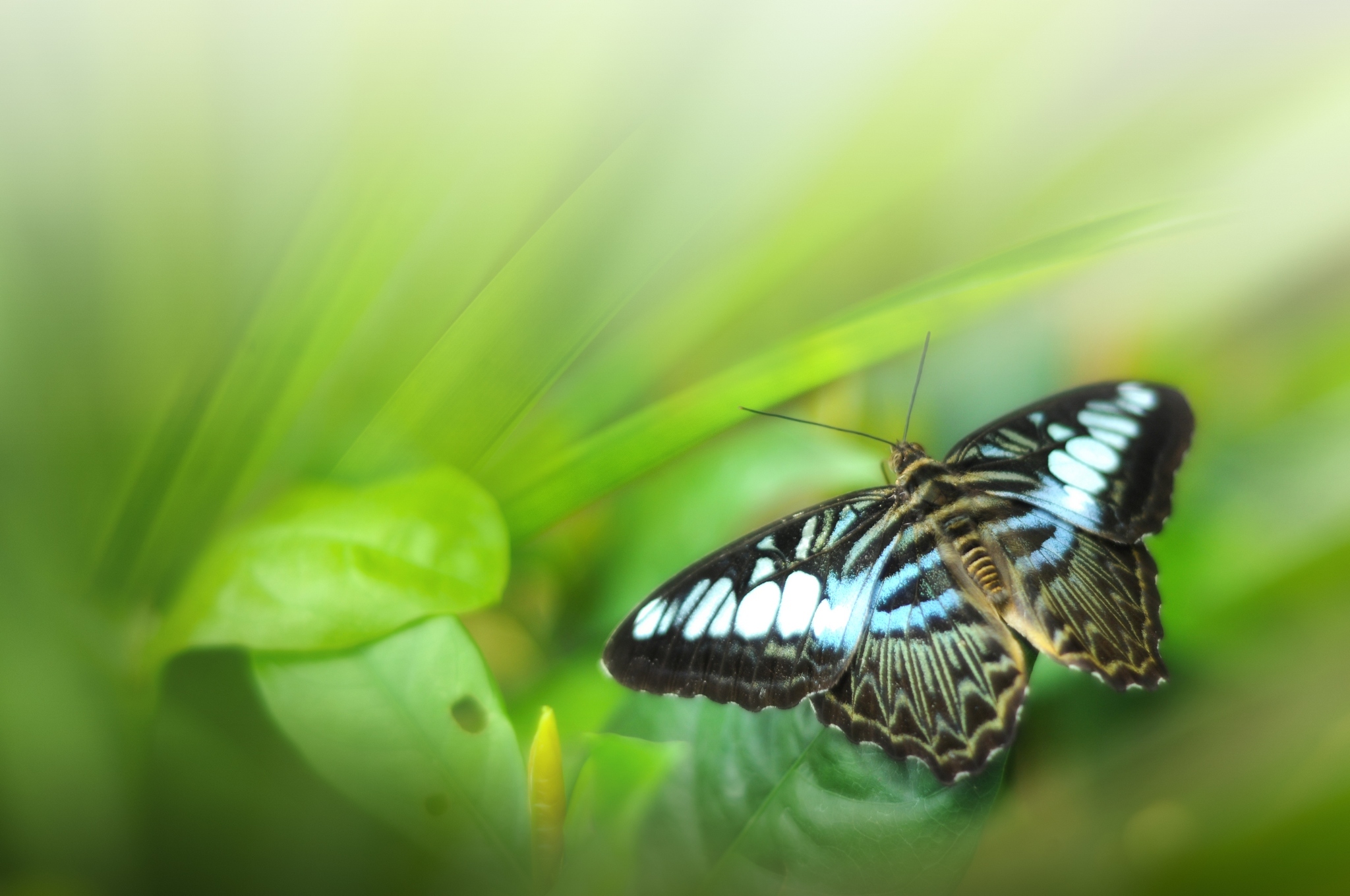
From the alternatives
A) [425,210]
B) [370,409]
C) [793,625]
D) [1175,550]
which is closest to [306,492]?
[370,409]

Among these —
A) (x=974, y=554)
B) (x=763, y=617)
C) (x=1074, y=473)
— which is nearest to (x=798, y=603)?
(x=763, y=617)

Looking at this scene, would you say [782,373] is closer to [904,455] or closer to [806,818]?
[904,455]

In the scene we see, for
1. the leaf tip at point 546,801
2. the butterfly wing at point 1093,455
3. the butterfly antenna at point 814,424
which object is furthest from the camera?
the butterfly antenna at point 814,424

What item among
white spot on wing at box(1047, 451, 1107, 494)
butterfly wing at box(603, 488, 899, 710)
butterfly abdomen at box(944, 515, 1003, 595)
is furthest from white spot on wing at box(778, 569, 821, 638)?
white spot on wing at box(1047, 451, 1107, 494)

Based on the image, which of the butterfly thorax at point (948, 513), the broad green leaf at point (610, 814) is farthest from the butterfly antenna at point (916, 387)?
the broad green leaf at point (610, 814)

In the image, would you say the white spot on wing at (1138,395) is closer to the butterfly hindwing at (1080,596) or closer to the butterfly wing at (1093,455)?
the butterfly wing at (1093,455)

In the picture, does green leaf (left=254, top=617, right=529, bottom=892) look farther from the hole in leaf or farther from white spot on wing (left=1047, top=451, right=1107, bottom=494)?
white spot on wing (left=1047, top=451, right=1107, bottom=494)
